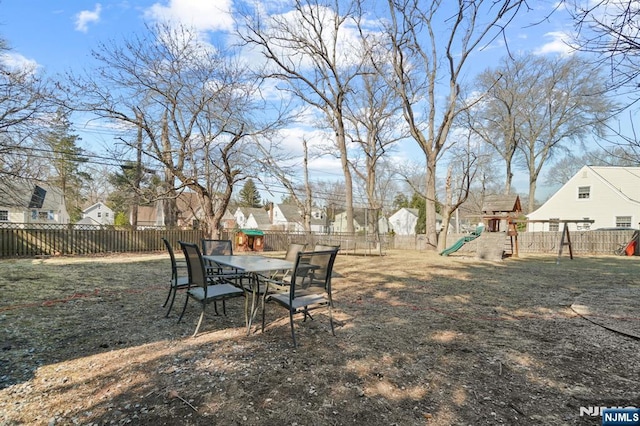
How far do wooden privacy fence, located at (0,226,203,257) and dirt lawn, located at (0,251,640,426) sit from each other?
8.94 m

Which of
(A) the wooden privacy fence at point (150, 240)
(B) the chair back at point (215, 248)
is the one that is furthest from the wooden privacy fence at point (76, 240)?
Answer: (B) the chair back at point (215, 248)

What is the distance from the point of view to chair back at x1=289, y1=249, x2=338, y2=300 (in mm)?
3496

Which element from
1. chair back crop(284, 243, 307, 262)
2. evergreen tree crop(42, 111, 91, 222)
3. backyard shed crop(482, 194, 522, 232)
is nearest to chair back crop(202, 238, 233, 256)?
chair back crop(284, 243, 307, 262)

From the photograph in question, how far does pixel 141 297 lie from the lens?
5.31 m

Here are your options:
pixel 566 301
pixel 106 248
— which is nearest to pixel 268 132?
pixel 106 248

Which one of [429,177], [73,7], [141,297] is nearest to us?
[141,297]

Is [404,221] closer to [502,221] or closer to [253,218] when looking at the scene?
[253,218]

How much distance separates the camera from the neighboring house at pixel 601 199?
19539 millimetres

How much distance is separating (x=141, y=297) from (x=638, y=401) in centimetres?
600

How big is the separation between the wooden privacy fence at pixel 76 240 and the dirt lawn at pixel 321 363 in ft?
29.3

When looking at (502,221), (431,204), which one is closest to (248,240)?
(431,204)

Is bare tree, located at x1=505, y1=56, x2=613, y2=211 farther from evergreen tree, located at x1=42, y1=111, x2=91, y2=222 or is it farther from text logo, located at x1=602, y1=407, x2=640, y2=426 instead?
evergreen tree, located at x1=42, y1=111, x2=91, y2=222

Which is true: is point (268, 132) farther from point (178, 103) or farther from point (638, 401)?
point (638, 401)

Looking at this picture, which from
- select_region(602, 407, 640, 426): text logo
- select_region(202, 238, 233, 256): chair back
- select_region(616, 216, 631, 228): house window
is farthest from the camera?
select_region(616, 216, 631, 228): house window
